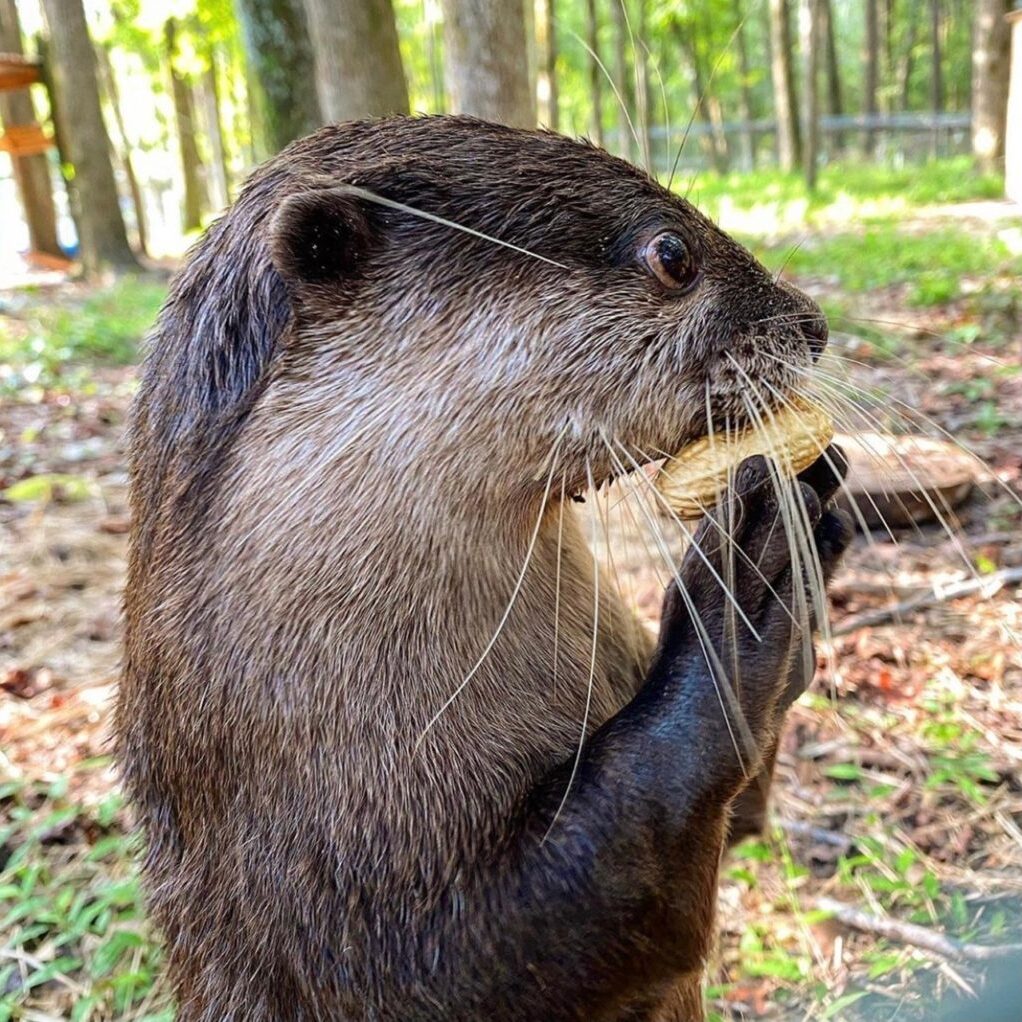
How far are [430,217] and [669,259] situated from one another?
0.36 m

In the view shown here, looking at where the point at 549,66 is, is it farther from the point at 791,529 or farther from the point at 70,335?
the point at 791,529

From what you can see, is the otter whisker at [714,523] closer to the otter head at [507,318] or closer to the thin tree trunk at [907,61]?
the otter head at [507,318]

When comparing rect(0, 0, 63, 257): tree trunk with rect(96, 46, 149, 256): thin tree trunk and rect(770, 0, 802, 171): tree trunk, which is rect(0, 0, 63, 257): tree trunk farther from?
rect(770, 0, 802, 171): tree trunk

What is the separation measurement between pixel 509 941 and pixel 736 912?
1122 mm

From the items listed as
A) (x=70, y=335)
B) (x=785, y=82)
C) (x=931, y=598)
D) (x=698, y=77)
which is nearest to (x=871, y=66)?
(x=698, y=77)

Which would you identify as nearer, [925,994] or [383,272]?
[383,272]

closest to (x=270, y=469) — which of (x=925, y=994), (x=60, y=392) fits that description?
(x=925, y=994)

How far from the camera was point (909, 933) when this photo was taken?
6.89 ft

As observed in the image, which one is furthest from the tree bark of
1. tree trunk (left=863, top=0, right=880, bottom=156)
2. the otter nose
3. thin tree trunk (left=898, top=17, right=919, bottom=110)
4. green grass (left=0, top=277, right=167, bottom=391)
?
the otter nose

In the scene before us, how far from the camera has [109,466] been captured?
5.38 meters

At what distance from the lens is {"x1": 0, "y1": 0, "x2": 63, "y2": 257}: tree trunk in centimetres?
1455

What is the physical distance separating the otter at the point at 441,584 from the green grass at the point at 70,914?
0.81m

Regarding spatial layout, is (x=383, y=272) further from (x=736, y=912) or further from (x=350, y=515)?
(x=736, y=912)

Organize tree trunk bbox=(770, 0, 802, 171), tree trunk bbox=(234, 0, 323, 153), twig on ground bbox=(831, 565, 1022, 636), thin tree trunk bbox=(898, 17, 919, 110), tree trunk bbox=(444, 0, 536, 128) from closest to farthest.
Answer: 1. twig on ground bbox=(831, 565, 1022, 636)
2. tree trunk bbox=(444, 0, 536, 128)
3. tree trunk bbox=(234, 0, 323, 153)
4. tree trunk bbox=(770, 0, 802, 171)
5. thin tree trunk bbox=(898, 17, 919, 110)
